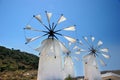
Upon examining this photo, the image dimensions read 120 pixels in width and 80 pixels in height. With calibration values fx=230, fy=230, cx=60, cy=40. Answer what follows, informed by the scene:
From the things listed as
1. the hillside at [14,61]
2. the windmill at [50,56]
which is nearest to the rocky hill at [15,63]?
the hillside at [14,61]

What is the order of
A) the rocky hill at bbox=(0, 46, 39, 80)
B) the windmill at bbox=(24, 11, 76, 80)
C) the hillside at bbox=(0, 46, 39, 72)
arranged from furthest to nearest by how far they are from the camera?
1. the hillside at bbox=(0, 46, 39, 72)
2. the rocky hill at bbox=(0, 46, 39, 80)
3. the windmill at bbox=(24, 11, 76, 80)

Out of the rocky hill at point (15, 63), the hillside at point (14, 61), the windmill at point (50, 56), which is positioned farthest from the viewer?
the hillside at point (14, 61)

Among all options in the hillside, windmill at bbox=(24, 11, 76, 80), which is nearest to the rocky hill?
the hillside

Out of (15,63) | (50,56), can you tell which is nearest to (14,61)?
(15,63)

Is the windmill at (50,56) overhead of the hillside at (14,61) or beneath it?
beneath

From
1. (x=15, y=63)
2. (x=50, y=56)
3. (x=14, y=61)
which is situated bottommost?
(x=50, y=56)

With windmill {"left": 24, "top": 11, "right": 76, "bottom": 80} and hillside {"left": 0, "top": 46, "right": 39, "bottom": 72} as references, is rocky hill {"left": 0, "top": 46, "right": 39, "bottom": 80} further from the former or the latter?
windmill {"left": 24, "top": 11, "right": 76, "bottom": 80}

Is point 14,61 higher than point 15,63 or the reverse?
higher

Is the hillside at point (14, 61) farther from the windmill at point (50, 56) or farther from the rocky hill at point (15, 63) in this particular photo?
the windmill at point (50, 56)

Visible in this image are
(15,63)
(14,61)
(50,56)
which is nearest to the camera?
(50,56)

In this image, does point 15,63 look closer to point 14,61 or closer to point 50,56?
point 14,61

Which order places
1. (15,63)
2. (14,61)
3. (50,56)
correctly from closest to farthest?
(50,56) < (15,63) < (14,61)

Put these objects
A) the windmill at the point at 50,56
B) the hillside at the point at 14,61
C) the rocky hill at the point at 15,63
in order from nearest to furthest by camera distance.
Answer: the windmill at the point at 50,56
the rocky hill at the point at 15,63
the hillside at the point at 14,61

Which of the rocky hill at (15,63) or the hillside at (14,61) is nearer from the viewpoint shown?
the rocky hill at (15,63)
